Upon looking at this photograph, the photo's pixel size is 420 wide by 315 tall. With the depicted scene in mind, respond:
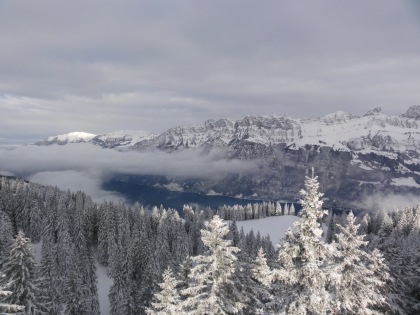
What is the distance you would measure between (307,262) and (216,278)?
16.9ft

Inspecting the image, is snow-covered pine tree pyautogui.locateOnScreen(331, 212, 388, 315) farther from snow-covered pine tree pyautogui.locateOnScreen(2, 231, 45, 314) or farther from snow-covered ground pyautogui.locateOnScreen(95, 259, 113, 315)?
snow-covered ground pyautogui.locateOnScreen(95, 259, 113, 315)

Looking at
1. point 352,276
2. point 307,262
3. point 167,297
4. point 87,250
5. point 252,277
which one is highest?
point 307,262

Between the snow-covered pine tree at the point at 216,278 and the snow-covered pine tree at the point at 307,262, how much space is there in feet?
10.1

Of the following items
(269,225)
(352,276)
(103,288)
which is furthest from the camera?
(269,225)

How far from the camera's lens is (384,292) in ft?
82.9

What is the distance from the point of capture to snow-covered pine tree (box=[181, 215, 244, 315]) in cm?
1881

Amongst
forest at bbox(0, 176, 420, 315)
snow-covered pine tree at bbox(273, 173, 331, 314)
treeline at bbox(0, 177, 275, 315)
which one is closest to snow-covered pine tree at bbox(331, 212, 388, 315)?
forest at bbox(0, 176, 420, 315)

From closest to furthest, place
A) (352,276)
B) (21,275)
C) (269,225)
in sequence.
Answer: (352,276), (21,275), (269,225)

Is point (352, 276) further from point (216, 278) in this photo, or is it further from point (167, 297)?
point (167, 297)

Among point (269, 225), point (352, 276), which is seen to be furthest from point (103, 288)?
point (269, 225)

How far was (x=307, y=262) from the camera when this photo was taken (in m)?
16.7

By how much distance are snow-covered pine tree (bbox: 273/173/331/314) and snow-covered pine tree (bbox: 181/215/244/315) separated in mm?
3084

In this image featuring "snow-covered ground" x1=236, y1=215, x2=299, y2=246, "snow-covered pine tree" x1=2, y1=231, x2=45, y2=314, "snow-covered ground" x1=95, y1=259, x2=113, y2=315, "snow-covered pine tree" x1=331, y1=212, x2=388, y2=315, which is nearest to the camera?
"snow-covered pine tree" x1=331, y1=212, x2=388, y2=315

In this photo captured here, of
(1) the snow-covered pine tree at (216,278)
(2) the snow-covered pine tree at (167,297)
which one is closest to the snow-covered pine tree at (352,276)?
(1) the snow-covered pine tree at (216,278)
